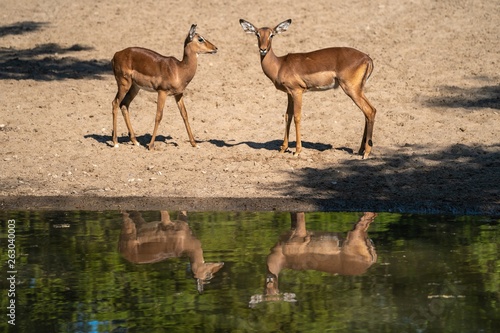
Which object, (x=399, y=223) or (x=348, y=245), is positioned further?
(x=399, y=223)

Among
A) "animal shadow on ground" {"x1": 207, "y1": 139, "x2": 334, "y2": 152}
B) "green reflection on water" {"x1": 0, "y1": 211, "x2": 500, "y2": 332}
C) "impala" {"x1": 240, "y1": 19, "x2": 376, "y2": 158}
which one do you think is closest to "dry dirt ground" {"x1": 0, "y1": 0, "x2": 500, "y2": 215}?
"animal shadow on ground" {"x1": 207, "y1": 139, "x2": 334, "y2": 152}

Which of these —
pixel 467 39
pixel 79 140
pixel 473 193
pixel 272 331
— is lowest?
pixel 272 331

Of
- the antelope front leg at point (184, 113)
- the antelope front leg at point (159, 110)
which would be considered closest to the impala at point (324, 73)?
the antelope front leg at point (184, 113)

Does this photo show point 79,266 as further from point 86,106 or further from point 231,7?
point 231,7

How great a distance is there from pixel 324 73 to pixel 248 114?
8.90 feet

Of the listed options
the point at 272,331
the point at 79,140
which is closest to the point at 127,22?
the point at 79,140

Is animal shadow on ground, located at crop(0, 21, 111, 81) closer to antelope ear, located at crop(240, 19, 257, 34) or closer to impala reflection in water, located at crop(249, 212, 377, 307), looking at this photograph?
antelope ear, located at crop(240, 19, 257, 34)

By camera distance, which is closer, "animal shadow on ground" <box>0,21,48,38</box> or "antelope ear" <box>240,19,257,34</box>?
"antelope ear" <box>240,19,257,34</box>

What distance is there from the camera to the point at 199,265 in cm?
849

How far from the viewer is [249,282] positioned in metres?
8.02

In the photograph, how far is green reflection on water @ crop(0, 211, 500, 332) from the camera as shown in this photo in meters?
7.07

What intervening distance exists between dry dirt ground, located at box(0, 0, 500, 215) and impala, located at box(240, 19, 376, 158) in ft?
1.99

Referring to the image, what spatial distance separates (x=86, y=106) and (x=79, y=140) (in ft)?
6.07

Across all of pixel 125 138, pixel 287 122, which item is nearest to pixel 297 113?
pixel 287 122
